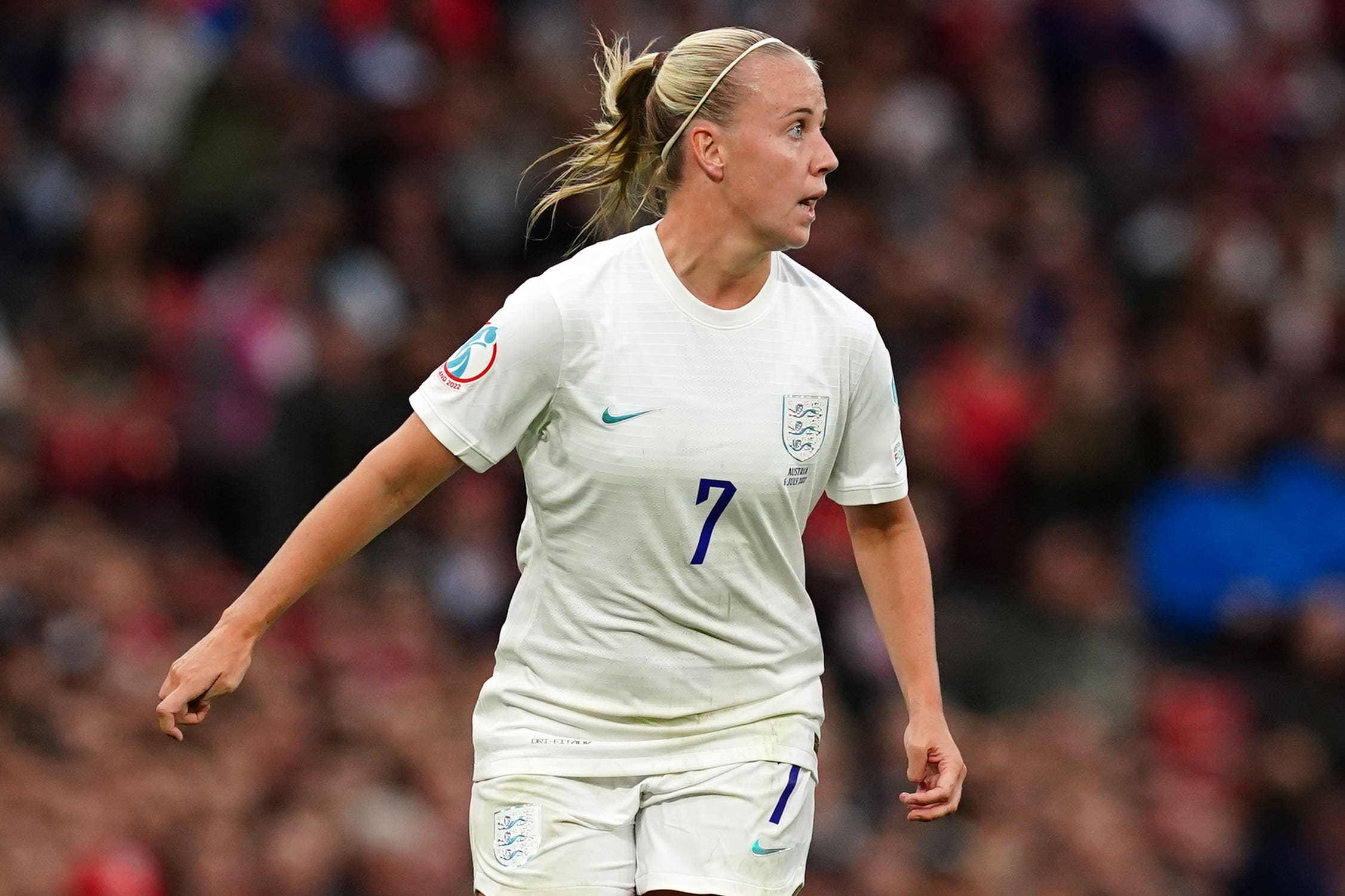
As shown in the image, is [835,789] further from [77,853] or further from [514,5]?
[514,5]

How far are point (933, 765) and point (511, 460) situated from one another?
495cm

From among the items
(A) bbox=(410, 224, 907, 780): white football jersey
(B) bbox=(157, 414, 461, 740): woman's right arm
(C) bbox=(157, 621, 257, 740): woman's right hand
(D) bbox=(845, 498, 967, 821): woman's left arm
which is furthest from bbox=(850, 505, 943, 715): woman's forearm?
(C) bbox=(157, 621, 257, 740): woman's right hand

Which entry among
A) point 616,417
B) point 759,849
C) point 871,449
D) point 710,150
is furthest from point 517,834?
point 710,150

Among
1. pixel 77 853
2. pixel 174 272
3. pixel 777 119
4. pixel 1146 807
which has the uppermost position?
pixel 777 119

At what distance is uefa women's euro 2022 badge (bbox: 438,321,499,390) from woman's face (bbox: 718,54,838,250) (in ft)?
1.97

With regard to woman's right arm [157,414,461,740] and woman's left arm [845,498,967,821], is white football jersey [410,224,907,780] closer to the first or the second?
woman's right arm [157,414,461,740]

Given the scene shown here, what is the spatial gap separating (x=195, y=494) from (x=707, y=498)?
5.12 m

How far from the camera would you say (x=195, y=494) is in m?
8.88

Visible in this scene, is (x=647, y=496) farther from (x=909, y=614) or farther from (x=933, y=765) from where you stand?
(x=933, y=765)

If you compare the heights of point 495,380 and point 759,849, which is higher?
point 495,380

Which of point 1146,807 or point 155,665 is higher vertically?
point 155,665

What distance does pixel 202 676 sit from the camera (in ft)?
13.1

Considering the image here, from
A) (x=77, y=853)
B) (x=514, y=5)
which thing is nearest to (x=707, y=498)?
(x=77, y=853)

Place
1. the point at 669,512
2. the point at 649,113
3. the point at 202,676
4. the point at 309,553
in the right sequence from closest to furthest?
the point at 202,676 → the point at 309,553 → the point at 669,512 → the point at 649,113
